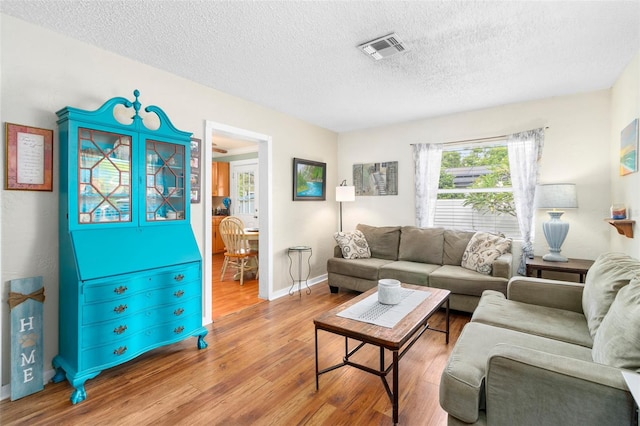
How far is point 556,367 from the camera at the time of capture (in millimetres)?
1178

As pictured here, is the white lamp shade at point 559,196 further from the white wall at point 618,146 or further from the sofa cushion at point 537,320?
the sofa cushion at point 537,320

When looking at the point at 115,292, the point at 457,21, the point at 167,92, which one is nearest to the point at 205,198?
the point at 167,92

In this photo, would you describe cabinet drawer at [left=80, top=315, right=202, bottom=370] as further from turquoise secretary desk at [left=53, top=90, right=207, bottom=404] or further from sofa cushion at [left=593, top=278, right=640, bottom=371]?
sofa cushion at [left=593, top=278, right=640, bottom=371]

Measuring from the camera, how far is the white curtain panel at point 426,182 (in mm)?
4285

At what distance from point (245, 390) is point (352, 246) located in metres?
2.51

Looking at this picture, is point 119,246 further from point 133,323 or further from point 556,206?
point 556,206

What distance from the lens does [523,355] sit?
1.24m

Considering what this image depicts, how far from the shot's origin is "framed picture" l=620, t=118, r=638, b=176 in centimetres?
237

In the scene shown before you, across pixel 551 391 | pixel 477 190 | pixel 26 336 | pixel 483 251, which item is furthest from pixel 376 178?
pixel 26 336

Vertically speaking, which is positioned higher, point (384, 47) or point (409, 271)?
point (384, 47)

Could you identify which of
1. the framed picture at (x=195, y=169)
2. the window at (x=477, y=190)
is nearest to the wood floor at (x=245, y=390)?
the framed picture at (x=195, y=169)

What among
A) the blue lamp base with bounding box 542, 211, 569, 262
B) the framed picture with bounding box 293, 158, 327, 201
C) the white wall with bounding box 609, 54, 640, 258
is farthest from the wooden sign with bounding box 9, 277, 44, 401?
the blue lamp base with bounding box 542, 211, 569, 262

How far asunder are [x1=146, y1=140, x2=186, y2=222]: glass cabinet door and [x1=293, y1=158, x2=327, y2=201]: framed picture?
183 centimetres

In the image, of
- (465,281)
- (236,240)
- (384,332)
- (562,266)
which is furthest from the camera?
→ (236,240)
